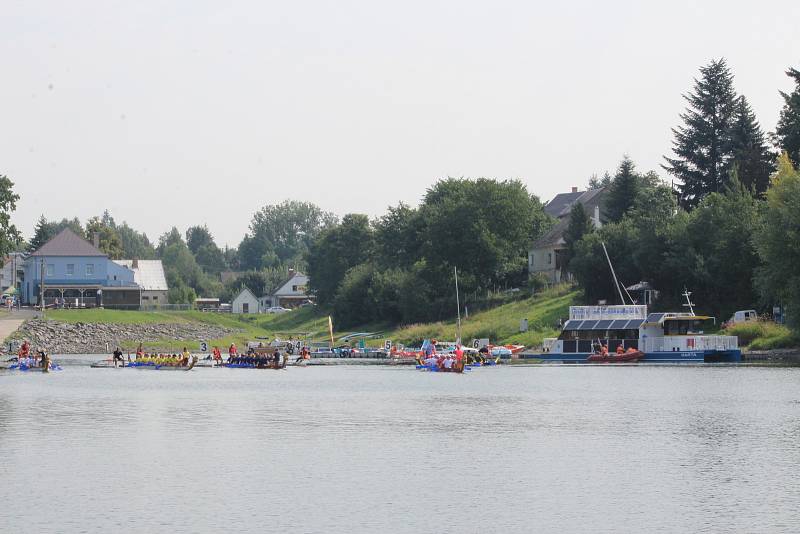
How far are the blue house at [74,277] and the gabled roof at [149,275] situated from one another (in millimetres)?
25666

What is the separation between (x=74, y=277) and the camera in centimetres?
16262

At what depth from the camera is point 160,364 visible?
10119 centimetres

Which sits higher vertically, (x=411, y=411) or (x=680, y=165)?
(x=680, y=165)

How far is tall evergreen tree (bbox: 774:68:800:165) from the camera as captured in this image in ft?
362

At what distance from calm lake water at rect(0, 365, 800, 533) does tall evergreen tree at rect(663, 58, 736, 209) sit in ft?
205

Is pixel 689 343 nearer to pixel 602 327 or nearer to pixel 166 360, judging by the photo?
pixel 602 327

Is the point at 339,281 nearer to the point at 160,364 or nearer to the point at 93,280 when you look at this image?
the point at 93,280

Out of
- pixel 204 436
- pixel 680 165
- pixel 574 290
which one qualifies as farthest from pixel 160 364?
pixel 680 165

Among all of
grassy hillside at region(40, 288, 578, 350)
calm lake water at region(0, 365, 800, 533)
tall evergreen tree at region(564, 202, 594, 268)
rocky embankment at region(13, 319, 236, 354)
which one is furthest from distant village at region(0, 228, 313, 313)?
calm lake water at region(0, 365, 800, 533)

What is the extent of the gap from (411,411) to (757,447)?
19126 mm

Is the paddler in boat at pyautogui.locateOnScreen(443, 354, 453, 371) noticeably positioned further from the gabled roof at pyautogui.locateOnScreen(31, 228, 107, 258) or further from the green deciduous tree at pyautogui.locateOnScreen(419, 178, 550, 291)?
the gabled roof at pyautogui.locateOnScreen(31, 228, 107, 258)

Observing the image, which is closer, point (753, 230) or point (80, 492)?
point (80, 492)

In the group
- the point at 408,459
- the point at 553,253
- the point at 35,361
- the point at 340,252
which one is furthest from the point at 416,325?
the point at 408,459

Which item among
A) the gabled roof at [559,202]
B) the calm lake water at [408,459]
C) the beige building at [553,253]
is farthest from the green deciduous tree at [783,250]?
the gabled roof at [559,202]
